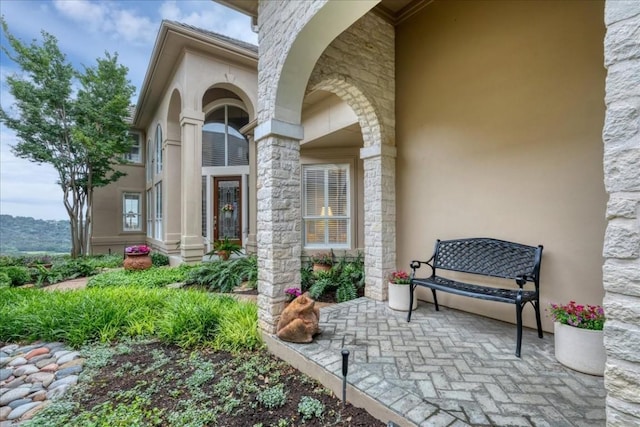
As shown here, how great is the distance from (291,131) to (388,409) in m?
2.62

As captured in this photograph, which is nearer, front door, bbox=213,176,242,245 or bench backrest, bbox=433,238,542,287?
bench backrest, bbox=433,238,542,287

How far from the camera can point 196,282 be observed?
5504mm

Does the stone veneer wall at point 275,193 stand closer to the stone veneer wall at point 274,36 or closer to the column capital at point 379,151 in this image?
the stone veneer wall at point 274,36

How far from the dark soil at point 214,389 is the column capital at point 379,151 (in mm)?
2986

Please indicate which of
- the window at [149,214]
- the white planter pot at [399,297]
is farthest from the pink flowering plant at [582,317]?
the window at [149,214]

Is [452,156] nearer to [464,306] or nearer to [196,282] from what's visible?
[464,306]

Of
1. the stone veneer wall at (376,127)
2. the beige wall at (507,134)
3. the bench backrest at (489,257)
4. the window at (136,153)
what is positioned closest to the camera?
the beige wall at (507,134)

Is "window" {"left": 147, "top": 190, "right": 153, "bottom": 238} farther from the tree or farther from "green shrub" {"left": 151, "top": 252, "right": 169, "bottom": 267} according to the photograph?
"green shrub" {"left": 151, "top": 252, "right": 169, "bottom": 267}

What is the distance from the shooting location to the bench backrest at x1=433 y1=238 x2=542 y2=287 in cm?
289

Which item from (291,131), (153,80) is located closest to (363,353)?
(291,131)

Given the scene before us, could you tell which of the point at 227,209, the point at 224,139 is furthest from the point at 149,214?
the point at 224,139

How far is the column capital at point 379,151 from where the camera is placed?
412cm

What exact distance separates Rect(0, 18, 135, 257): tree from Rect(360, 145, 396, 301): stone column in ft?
27.6

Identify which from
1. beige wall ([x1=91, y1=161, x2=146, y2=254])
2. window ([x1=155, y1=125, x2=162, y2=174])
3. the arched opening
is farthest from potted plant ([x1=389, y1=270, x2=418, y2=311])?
beige wall ([x1=91, y1=161, x2=146, y2=254])
